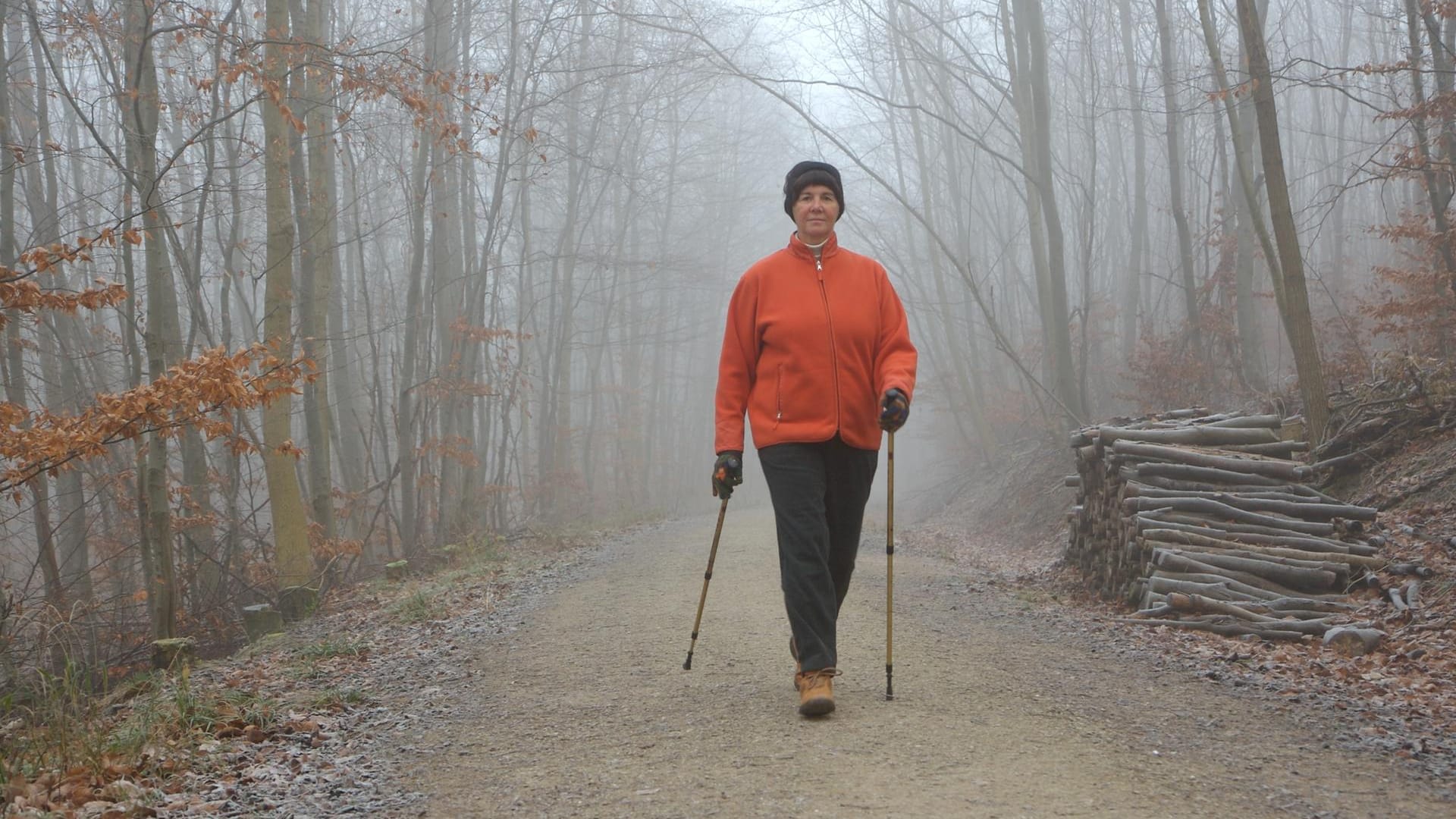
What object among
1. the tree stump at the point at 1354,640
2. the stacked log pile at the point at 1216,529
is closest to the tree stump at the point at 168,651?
the stacked log pile at the point at 1216,529

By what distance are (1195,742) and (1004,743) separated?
84 cm

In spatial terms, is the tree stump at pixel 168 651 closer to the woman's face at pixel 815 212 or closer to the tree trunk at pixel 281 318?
the tree trunk at pixel 281 318

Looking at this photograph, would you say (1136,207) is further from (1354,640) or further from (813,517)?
(813,517)

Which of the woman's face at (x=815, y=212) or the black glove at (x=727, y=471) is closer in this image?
the black glove at (x=727, y=471)

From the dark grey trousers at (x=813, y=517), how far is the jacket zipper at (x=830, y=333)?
0.15 meters

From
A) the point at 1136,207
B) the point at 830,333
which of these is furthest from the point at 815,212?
the point at 1136,207

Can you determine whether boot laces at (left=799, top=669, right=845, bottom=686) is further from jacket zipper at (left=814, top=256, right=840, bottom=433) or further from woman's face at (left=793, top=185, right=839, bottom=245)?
woman's face at (left=793, top=185, right=839, bottom=245)

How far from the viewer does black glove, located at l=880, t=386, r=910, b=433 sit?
4812 mm

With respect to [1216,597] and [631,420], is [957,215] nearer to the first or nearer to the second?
[631,420]

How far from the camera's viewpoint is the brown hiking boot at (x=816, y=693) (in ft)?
15.6

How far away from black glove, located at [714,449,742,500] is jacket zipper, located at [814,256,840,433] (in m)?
0.50

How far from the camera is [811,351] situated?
5.07 m

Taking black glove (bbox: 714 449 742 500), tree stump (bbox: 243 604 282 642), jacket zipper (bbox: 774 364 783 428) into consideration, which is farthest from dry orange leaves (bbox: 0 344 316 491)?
jacket zipper (bbox: 774 364 783 428)

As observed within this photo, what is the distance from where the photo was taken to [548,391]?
2653 cm
